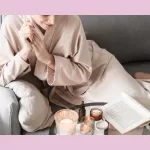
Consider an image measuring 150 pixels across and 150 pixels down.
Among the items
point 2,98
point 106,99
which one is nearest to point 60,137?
point 2,98

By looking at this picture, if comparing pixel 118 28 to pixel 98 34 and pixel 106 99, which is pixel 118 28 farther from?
pixel 106 99

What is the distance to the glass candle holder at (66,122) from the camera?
136 centimetres

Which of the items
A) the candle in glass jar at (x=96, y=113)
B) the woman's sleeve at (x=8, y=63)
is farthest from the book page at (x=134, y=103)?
the woman's sleeve at (x=8, y=63)

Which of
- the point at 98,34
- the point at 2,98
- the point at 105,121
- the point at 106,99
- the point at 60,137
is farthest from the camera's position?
the point at 98,34

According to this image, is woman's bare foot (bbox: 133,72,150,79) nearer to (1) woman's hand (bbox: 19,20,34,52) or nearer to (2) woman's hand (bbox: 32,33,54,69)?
(2) woman's hand (bbox: 32,33,54,69)

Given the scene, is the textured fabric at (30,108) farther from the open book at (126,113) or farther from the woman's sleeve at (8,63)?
the open book at (126,113)

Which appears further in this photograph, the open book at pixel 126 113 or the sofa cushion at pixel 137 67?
the sofa cushion at pixel 137 67

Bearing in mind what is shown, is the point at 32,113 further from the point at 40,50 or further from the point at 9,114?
the point at 40,50

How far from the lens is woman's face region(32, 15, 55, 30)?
132 cm

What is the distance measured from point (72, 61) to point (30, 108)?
33 centimetres

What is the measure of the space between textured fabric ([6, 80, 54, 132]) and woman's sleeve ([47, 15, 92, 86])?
0.41 ft

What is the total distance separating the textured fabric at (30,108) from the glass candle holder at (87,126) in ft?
0.60

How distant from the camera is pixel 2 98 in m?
1.35

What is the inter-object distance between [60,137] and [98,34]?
4.24ft
